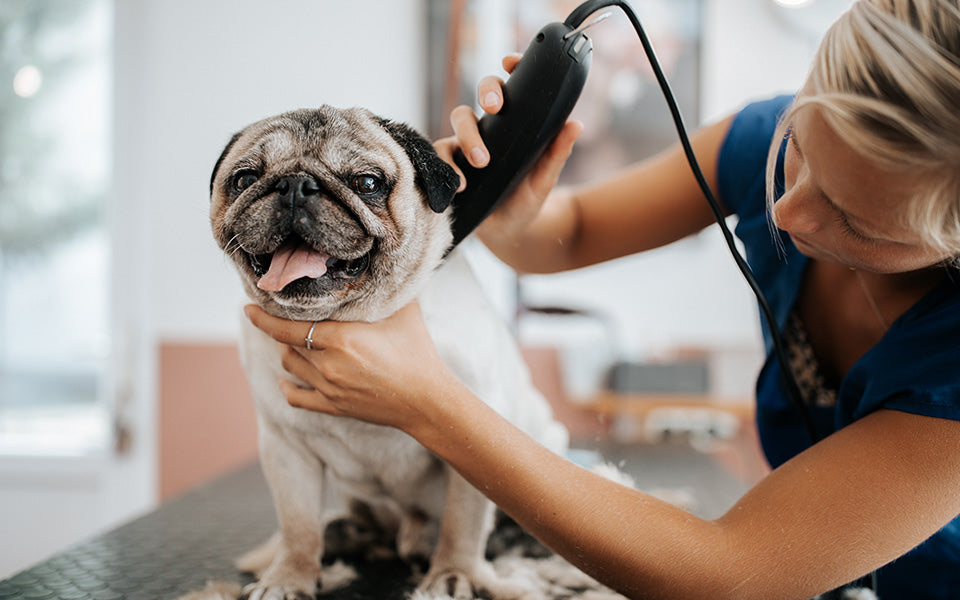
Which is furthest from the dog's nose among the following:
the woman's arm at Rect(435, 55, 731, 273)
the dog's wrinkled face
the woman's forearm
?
the woman's arm at Rect(435, 55, 731, 273)

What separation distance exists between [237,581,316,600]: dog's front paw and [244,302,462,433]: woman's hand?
7.8 inches

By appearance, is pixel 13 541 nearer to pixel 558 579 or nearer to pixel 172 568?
pixel 172 568

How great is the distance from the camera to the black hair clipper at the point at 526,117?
28.7 inches

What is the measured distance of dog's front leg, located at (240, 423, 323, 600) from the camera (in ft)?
2.51

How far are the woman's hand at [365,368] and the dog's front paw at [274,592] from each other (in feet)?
0.65

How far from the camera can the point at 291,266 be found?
2.24 ft

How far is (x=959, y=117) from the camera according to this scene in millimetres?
551

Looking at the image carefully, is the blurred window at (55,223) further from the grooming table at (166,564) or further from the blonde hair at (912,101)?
the blonde hair at (912,101)

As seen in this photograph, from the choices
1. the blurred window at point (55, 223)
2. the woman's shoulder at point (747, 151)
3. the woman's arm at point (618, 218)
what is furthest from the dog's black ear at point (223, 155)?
the blurred window at point (55, 223)

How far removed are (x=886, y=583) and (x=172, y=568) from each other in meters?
0.89

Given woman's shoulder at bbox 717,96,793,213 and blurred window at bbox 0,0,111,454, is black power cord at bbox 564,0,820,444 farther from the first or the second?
blurred window at bbox 0,0,111,454

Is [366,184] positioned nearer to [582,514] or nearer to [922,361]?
[582,514]

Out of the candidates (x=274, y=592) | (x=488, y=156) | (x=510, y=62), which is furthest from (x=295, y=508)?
(x=510, y=62)

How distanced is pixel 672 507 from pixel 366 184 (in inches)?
18.1
